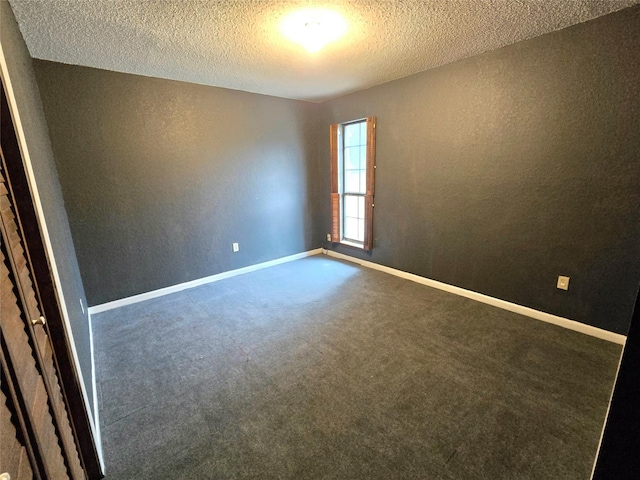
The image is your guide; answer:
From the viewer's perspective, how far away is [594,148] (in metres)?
2.16

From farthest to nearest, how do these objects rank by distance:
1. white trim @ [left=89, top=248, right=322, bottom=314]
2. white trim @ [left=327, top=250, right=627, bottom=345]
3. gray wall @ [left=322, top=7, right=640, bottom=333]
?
1. white trim @ [left=89, top=248, right=322, bottom=314]
2. white trim @ [left=327, top=250, right=627, bottom=345]
3. gray wall @ [left=322, top=7, right=640, bottom=333]

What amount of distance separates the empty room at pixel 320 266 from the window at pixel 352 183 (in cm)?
7

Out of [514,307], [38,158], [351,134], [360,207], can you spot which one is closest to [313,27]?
[38,158]

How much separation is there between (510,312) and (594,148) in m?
1.47

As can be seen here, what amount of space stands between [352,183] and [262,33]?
7.80ft

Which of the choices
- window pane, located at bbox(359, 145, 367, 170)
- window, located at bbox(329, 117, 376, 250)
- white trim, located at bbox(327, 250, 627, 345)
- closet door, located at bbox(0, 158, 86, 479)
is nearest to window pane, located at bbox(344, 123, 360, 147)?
window, located at bbox(329, 117, 376, 250)

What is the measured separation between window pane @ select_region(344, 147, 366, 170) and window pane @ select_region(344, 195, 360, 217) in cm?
42

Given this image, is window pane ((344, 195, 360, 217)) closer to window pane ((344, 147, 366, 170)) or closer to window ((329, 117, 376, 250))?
window ((329, 117, 376, 250))

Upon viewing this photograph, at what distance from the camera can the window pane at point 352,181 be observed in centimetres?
416

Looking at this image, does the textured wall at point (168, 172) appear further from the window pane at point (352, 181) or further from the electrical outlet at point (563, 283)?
the electrical outlet at point (563, 283)

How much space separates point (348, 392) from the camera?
71.5 inches

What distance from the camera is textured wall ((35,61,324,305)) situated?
8.92 ft

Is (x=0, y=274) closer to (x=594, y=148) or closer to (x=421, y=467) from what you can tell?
(x=421, y=467)

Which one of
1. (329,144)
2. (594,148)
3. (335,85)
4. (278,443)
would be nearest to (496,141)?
(594,148)
